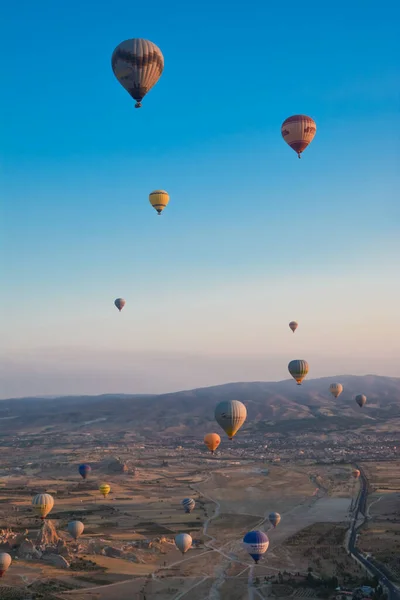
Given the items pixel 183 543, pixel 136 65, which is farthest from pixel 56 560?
pixel 136 65

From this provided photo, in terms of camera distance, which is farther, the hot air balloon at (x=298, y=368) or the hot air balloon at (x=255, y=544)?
the hot air balloon at (x=298, y=368)

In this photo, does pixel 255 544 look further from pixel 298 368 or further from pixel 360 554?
pixel 298 368

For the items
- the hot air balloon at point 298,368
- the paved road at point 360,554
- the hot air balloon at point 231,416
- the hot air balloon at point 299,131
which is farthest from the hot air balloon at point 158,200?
the paved road at point 360,554

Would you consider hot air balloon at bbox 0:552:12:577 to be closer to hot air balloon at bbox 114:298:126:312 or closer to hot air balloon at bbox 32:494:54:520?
hot air balloon at bbox 32:494:54:520

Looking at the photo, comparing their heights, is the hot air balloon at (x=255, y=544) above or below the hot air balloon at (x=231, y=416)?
below

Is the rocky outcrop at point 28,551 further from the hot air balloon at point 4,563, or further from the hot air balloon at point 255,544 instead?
the hot air balloon at point 255,544

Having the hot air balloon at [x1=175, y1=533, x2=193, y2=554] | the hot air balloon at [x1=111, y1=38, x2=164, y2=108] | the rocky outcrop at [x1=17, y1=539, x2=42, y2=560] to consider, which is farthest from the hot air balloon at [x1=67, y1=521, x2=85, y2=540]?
Answer: the hot air balloon at [x1=111, y1=38, x2=164, y2=108]
